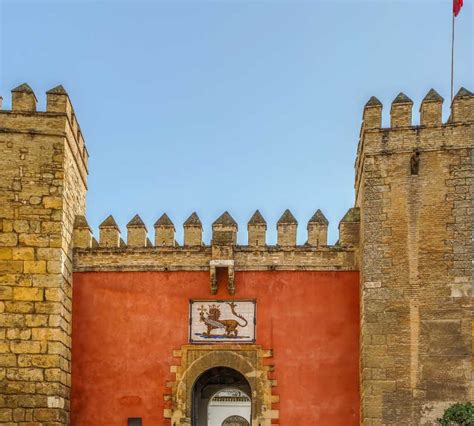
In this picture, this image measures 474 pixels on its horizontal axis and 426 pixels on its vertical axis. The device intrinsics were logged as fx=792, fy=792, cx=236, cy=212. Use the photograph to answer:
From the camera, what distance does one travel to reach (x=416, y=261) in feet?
41.6

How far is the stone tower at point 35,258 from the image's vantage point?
12.4m

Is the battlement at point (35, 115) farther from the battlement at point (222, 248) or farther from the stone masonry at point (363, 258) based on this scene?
the battlement at point (222, 248)

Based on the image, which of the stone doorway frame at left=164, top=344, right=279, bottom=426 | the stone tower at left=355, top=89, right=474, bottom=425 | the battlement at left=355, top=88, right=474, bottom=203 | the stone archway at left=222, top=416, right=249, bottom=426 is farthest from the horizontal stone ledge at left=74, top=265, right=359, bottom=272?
the stone archway at left=222, top=416, right=249, bottom=426

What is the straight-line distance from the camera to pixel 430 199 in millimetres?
12820

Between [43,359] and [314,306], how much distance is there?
4626 millimetres

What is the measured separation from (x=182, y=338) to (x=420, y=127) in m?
5.39

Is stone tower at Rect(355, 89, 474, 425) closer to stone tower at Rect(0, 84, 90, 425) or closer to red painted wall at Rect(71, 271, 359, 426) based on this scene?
red painted wall at Rect(71, 271, 359, 426)

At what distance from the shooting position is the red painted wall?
1338 centimetres

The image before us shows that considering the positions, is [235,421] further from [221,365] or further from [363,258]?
[363,258]

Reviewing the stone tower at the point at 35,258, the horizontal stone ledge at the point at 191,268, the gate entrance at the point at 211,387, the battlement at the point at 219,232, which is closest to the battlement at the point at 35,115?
the stone tower at the point at 35,258

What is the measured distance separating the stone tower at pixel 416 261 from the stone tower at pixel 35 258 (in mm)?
4958

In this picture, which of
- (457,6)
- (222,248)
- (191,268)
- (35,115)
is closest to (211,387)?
(191,268)

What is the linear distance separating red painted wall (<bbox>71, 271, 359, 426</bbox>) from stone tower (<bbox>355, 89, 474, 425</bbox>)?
0.74 meters

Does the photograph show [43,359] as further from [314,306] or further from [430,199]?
[430,199]
